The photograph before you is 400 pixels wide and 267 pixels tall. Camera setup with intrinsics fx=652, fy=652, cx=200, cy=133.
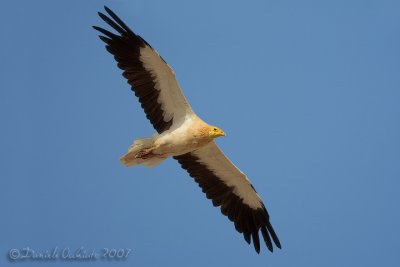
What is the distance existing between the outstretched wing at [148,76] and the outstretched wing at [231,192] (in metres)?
1.03

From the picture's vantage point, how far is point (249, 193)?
1233 centimetres

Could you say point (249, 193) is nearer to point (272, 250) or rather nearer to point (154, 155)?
point (272, 250)

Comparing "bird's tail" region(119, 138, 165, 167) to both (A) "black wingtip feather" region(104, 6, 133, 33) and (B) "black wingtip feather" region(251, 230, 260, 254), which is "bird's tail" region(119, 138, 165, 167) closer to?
(A) "black wingtip feather" region(104, 6, 133, 33)

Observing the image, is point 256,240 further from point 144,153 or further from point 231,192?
point 144,153

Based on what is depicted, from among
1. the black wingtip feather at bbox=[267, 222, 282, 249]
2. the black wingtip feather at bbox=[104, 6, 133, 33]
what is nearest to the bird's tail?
the black wingtip feather at bbox=[104, 6, 133, 33]

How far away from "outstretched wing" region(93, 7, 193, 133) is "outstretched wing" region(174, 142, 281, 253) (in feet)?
3.38

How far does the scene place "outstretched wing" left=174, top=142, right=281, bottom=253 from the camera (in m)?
12.0

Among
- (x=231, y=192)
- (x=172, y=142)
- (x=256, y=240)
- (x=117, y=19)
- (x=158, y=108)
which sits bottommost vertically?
(x=256, y=240)

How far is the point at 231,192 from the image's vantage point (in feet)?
40.4

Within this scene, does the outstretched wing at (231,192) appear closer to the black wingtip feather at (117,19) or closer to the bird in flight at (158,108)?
the bird in flight at (158,108)

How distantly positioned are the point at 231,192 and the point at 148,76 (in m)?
2.84

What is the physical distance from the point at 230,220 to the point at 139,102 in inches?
115

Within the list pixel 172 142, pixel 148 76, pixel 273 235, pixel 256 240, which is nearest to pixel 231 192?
pixel 256 240

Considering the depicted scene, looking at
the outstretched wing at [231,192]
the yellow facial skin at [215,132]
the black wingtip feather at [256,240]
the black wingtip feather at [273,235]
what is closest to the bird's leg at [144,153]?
the yellow facial skin at [215,132]
